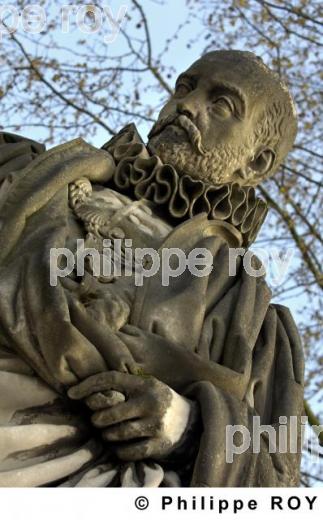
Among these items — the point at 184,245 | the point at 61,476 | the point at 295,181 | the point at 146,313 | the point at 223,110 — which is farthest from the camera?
the point at 295,181

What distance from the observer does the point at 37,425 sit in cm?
644

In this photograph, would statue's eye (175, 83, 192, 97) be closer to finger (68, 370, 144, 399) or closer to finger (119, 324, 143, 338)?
finger (119, 324, 143, 338)

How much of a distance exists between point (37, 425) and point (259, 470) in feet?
2.73

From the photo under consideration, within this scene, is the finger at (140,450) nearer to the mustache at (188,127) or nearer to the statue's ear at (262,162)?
the mustache at (188,127)

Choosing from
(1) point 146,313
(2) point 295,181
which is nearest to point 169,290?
(1) point 146,313

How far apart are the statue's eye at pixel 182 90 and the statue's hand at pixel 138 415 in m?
1.94

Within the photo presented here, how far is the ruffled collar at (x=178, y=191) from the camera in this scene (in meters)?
7.63

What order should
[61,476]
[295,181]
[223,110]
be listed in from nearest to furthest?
[61,476] < [223,110] < [295,181]

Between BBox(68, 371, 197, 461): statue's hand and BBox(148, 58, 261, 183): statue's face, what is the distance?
154 cm

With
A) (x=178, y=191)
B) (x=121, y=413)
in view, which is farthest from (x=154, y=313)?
(x=178, y=191)

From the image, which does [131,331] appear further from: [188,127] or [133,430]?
[188,127]

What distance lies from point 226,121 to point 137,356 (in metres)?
1.61

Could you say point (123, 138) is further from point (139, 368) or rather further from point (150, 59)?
point (150, 59)

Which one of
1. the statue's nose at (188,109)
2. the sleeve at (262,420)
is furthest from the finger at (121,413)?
the statue's nose at (188,109)
